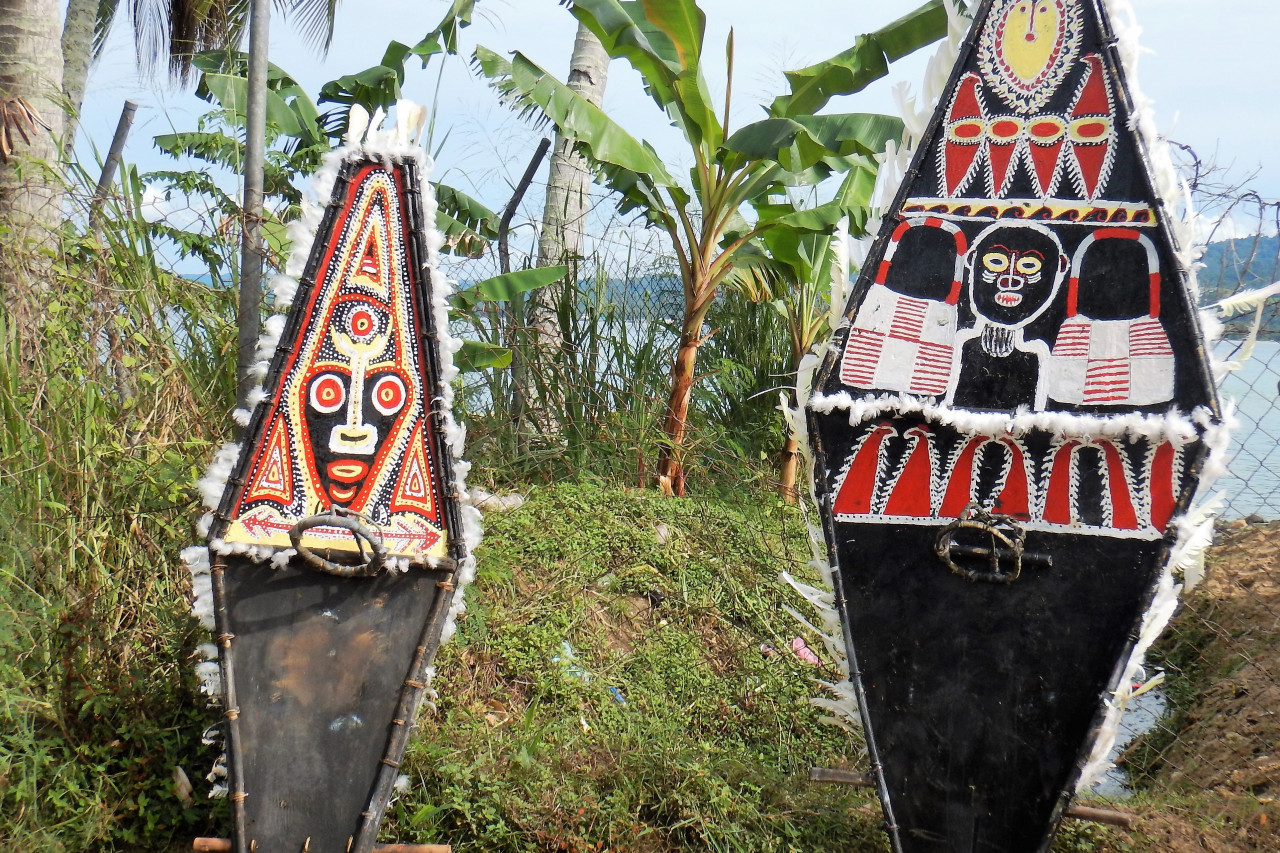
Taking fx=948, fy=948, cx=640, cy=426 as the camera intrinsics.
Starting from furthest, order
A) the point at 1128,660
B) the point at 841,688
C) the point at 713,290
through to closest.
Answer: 1. the point at 713,290
2. the point at 841,688
3. the point at 1128,660

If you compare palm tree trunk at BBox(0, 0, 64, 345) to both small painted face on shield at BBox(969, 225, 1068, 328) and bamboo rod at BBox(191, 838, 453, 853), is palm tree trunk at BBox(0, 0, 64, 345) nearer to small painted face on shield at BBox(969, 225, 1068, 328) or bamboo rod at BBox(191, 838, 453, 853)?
bamboo rod at BBox(191, 838, 453, 853)

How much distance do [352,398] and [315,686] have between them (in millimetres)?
680

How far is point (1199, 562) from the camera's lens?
7.34 feet

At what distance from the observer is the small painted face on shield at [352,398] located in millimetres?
2287

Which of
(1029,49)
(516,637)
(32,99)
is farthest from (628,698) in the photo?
(32,99)

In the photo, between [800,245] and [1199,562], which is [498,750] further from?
[800,245]

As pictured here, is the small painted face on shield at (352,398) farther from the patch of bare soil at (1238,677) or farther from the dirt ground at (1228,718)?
the patch of bare soil at (1238,677)

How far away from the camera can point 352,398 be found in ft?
7.55

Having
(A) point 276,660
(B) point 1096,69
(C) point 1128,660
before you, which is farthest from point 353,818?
(B) point 1096,69

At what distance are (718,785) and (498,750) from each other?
0.62 metres

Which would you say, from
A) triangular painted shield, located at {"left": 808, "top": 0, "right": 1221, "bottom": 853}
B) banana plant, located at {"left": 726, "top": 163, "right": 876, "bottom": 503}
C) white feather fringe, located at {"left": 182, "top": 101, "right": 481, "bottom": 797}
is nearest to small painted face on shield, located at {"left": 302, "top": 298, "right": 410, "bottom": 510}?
white feather fringe, located at {"left": 182, "top": 101, "right": 481, "bottom": 797}

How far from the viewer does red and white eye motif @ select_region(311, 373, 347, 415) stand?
2.28 meters

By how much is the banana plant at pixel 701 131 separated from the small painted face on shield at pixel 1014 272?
171cm

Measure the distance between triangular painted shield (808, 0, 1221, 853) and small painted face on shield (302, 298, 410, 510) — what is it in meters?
1.07
